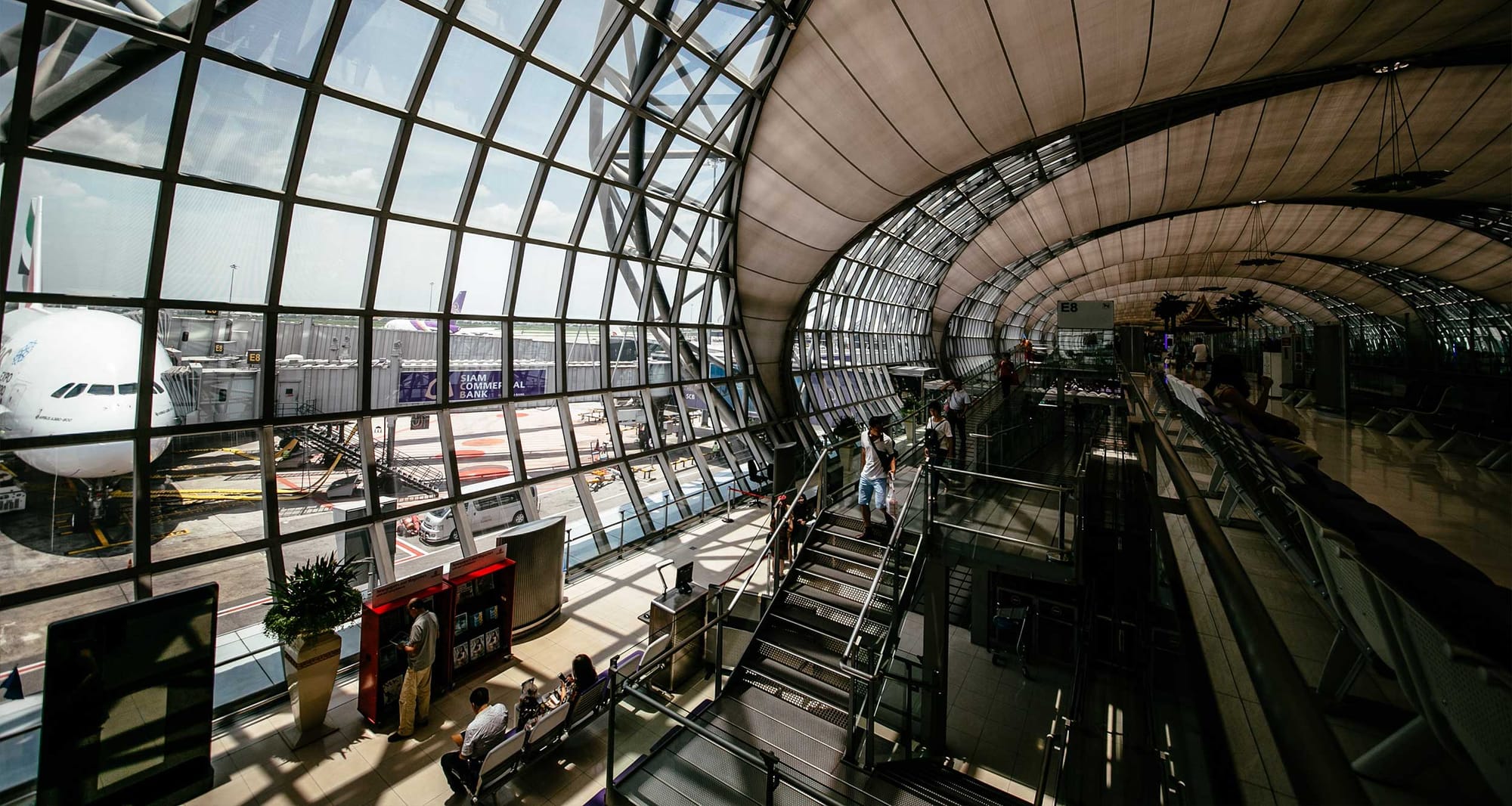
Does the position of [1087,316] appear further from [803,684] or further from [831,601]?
[803,684]

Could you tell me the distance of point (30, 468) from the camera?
638 cm

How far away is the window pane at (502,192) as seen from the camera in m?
10.1

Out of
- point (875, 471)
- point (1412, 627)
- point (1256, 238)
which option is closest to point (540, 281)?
point (875, 471)

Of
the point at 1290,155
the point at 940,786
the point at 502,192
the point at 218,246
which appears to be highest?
the point at 1290,155

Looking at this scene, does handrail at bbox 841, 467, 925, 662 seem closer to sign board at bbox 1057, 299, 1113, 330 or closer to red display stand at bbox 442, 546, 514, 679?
red display stand at bbox 442, 546, 514, 679

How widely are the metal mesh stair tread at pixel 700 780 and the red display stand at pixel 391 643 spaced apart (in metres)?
4.16

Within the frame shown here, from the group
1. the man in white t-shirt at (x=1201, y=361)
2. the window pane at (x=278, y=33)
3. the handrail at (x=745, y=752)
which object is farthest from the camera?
the man in white t-shirt at (x=1201, y=361)

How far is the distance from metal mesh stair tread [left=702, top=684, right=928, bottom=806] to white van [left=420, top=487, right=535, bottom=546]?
636cm

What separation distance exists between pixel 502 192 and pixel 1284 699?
12.1m

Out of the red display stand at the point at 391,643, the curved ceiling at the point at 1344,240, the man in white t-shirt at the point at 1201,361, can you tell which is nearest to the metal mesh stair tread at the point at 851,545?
the red display stand at the point at 391,643

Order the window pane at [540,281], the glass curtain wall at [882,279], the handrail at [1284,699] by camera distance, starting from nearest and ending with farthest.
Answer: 1. the handrail at [1284,699]
2. the window pane at [540,281]
3. the glass curtain wall at [882,279]

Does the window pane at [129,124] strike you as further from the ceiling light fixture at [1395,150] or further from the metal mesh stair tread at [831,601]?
the ceiling light fixture at [1395,150]

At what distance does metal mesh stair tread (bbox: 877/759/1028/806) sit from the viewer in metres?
5.22

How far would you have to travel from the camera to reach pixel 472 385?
10.9 metres
